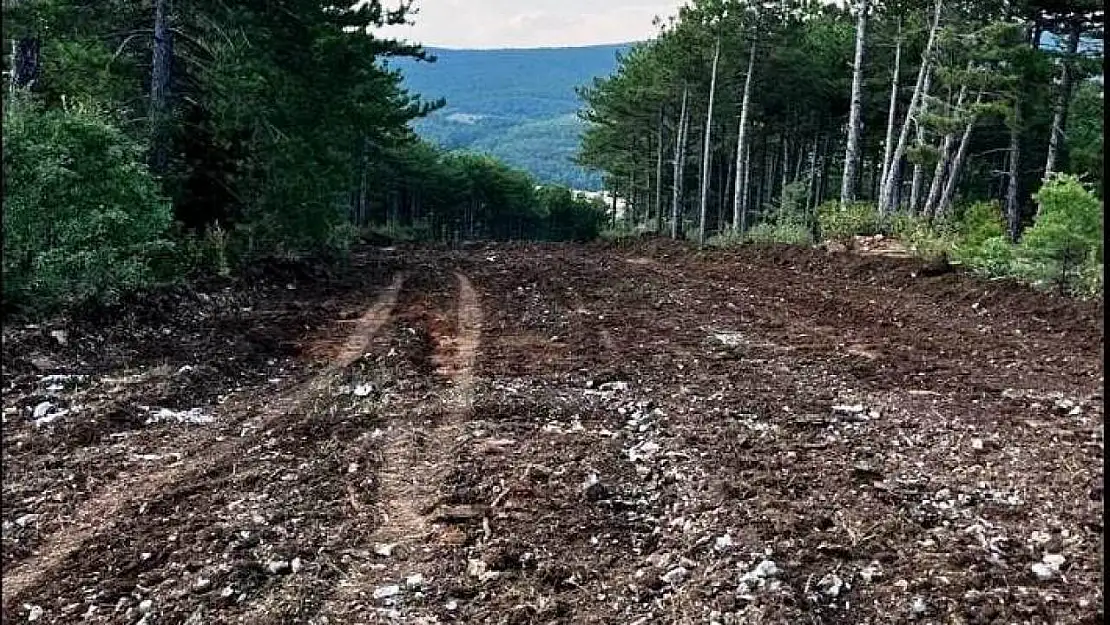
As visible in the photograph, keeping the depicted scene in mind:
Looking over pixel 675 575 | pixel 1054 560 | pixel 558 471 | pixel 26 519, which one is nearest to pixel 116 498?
pixel 26 519

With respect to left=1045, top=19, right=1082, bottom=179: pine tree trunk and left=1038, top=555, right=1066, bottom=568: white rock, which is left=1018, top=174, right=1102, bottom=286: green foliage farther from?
left=1045, top=19, right=1082, bottom=179: pine tree trunk

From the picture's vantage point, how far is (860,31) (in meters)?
20.7

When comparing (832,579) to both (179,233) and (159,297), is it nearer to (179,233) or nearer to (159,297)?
(159,297)

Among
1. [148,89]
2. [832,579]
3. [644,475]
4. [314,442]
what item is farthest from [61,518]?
[148,89]

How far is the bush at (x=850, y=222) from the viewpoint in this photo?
18516mm

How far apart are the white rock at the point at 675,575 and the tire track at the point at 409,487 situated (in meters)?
1.26

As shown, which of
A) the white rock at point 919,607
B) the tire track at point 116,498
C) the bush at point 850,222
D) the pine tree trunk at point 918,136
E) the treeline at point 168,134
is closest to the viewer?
the white rock at point 919,607

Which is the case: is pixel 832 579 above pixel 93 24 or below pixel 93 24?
below

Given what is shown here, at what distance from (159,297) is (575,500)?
7.51m

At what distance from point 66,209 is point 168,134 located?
17.1 feet

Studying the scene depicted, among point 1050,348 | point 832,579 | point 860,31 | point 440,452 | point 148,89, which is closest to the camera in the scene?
point 832,579

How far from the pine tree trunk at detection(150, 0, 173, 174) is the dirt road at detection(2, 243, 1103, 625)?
436 centimetres

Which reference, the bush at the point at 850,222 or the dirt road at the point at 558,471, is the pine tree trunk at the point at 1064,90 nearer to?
the bush at the point at 850,222

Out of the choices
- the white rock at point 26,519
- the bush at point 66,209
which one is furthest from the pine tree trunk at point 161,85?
the white rock at point 26,519
